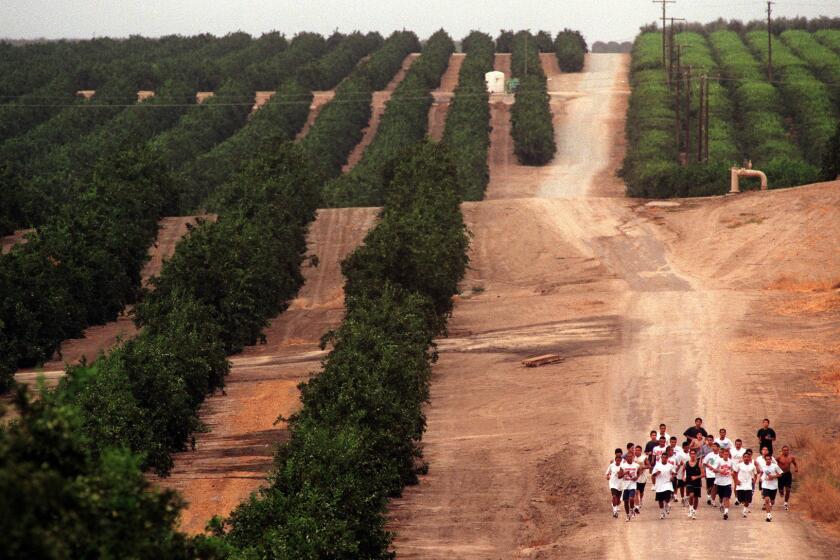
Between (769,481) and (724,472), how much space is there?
97 centimetres

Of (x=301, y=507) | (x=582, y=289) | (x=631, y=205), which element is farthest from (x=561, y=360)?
(x=631, y=205)

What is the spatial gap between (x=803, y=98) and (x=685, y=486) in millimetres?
85747

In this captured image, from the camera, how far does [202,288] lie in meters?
49.6

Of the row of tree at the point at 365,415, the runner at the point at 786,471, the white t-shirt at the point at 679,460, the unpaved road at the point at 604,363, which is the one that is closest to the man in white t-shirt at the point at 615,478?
the unpaved road at the point at 604,363

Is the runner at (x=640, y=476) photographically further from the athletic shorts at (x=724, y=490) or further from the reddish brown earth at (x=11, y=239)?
the reddish brown earth at (x=11, y=239)

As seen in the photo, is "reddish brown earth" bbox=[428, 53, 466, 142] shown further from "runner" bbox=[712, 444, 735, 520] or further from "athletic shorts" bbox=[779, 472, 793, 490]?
"runner" bbox=[712, 444, 735, 520]

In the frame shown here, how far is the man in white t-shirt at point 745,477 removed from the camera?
26.0 metres

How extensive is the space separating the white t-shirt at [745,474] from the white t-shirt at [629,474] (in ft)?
5.81

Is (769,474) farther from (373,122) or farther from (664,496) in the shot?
(373,122)

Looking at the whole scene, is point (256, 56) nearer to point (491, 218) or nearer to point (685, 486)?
point (491, 218)

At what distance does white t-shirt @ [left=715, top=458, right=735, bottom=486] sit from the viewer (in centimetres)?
2605

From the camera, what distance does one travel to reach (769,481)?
26.5 m

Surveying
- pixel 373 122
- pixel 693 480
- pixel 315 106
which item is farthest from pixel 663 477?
pixel 315 106

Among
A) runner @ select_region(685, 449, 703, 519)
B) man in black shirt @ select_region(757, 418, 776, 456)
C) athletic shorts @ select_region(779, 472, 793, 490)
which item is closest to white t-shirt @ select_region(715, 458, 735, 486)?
runner @ select_region(685, 449, 703, 519)
